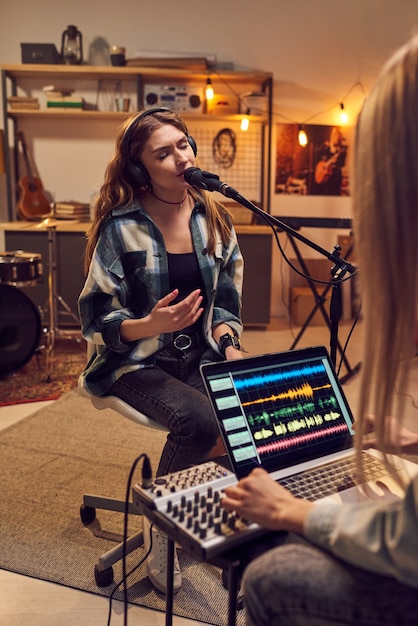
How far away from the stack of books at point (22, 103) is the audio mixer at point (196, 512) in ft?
13.3

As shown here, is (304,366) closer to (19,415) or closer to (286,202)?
(19,415)

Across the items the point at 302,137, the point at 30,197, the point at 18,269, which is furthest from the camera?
the point at 302,137

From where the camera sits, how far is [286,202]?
16.2 feet

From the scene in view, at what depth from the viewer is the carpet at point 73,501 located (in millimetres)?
1578

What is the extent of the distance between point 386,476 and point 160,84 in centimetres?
415

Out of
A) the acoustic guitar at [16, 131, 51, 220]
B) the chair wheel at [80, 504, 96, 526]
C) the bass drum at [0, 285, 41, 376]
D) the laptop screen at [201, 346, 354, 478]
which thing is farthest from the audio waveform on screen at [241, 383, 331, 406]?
the acoustic guitar at [16, 131, 51, 220]

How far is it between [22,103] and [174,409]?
3680 mm

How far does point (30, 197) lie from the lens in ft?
15.0

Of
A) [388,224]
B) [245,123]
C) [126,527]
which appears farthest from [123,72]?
[388,224]

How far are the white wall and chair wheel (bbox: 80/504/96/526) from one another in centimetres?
351

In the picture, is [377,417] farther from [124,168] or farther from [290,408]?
[124,168]

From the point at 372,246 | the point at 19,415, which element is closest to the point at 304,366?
the point at 372,246

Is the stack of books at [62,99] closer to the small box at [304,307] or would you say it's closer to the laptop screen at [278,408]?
the small box at [304,307]

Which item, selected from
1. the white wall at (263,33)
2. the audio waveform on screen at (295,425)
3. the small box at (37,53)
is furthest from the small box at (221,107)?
the audio waveform on screen at (295,425)
